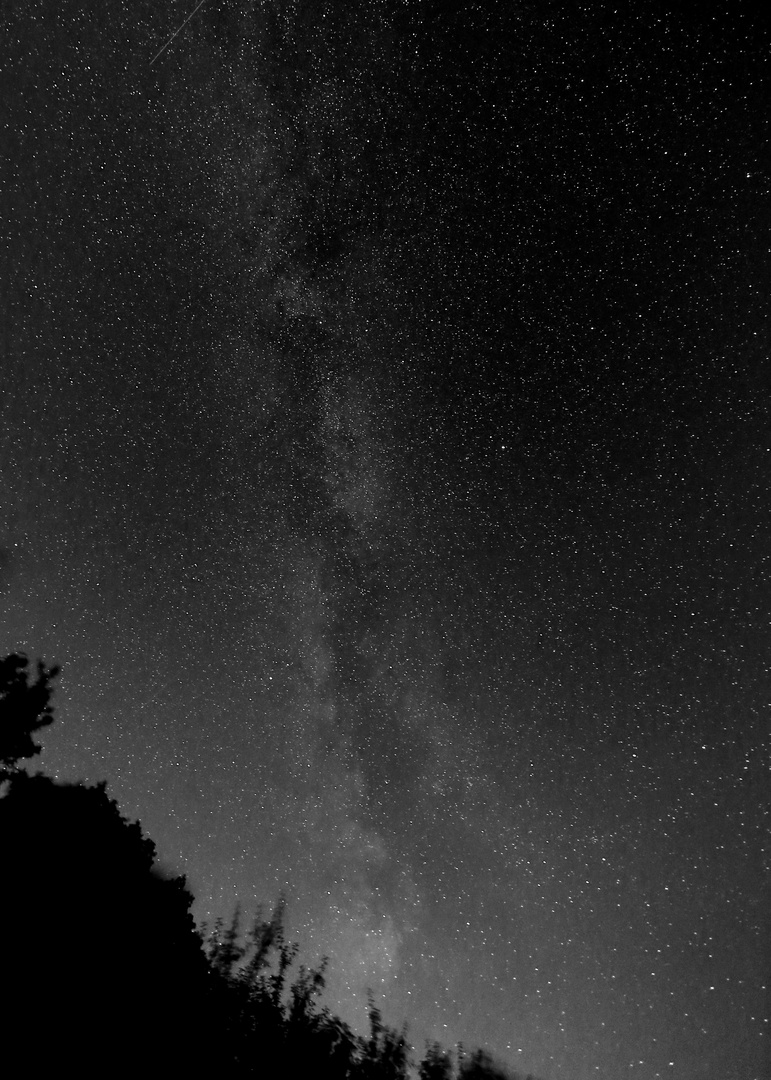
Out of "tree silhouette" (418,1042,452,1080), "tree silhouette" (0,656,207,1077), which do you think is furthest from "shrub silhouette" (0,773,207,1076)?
"tree silhouette" (418,1042,452,1080)

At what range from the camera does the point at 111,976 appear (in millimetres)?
11047

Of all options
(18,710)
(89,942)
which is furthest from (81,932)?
(18,710)

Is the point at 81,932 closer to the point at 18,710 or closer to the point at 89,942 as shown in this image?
the point at 89,942

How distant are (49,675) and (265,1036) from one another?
1052cm

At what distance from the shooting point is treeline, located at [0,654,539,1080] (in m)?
9.80

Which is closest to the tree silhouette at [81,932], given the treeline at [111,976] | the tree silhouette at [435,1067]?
the treeline at [111,976]

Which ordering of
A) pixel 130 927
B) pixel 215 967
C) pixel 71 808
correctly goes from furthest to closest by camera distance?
pixel 215 967, pixel 71 808, pixel 130 927

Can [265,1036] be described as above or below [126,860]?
below

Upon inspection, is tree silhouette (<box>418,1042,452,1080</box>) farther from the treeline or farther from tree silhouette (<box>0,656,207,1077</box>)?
tree silhouette (<box>0,656,207,1077</box>)

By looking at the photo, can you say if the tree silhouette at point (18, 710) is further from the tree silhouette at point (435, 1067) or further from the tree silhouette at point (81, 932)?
the tree silhouette at point (435, 1067)

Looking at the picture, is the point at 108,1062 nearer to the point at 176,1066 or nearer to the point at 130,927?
the point at 176,1066

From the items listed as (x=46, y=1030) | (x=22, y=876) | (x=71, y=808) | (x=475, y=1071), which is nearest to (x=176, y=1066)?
(x=46, y=1030)

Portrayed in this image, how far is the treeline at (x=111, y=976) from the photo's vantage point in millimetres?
9805

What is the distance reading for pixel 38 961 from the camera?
1027 centimetres
